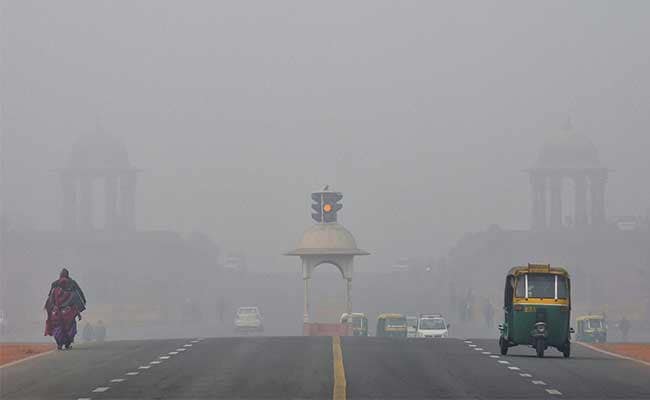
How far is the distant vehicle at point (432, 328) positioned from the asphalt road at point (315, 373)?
128ft

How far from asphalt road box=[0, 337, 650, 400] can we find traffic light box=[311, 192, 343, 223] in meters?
50.1

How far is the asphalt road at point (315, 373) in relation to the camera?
2756 cm

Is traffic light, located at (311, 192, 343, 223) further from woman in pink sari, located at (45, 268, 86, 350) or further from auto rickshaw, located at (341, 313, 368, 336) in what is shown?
woman in pink sari, located at (45, 268, 86, 350)

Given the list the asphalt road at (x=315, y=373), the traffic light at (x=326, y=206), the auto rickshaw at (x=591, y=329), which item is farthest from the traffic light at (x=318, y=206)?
the asphalt road at (x=315, y=373)

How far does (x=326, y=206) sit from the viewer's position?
93.8 metres

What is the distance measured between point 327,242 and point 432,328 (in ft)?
37.2

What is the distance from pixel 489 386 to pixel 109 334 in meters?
112

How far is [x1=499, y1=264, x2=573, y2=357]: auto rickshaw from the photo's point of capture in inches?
1487

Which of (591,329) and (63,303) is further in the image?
(591,329)

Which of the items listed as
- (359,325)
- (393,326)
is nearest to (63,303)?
(393,326)

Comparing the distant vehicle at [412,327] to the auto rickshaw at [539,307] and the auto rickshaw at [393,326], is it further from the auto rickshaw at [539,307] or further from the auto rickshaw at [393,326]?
the auto rickshaw at [539,307]

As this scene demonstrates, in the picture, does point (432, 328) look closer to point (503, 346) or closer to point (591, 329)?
point (591, 329)

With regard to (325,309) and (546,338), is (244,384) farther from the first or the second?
(325,309)

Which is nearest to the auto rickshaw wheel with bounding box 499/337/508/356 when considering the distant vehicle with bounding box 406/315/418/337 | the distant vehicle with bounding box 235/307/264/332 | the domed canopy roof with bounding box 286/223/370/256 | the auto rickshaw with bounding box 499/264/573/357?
the auto rickshaw with bounding box 499/264/573/357
